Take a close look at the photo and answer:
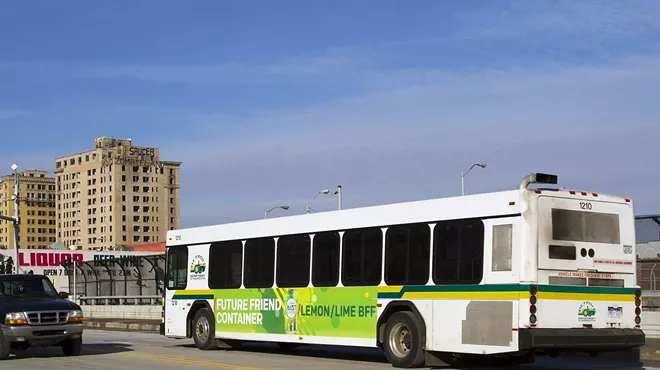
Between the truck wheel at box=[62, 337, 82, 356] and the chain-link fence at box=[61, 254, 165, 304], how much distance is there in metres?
19.1

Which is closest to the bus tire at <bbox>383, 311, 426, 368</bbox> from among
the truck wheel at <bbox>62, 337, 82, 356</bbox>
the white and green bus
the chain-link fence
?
the white and green bus

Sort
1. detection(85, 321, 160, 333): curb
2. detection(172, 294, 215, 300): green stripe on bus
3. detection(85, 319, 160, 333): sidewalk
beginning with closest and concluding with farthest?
detection(172, 294, 215, 300): green stripe on bus < detection(85, 321, 160, 333): curb < detection(85, 319, 160, 333): sidewalk

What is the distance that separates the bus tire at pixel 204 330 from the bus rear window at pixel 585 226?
991cm

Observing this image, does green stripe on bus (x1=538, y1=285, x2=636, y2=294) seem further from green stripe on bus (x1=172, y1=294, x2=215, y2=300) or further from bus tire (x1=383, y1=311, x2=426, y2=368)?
green stripe on bus (x1=172, y1=294, x2=215, y2=300)

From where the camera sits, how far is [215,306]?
74.6ft

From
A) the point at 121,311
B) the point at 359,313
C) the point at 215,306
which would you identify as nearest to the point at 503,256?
the point at 359,313

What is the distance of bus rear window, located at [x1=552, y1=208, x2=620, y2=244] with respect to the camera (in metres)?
15.5

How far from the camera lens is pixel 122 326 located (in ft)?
131

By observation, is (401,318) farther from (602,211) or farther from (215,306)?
(215,306)

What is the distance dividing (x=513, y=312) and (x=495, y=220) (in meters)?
1.49

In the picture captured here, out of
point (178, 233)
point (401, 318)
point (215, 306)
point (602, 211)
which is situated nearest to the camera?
point (602, 211)

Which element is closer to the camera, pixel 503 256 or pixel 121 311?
pixel 503 256

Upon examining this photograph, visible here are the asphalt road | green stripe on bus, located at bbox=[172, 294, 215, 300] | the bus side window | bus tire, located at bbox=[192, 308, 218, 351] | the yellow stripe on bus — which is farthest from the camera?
green stripe on bus, located at bbox=[172, 294, 215, 300]

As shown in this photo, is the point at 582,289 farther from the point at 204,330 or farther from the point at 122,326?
the point at 122,326
